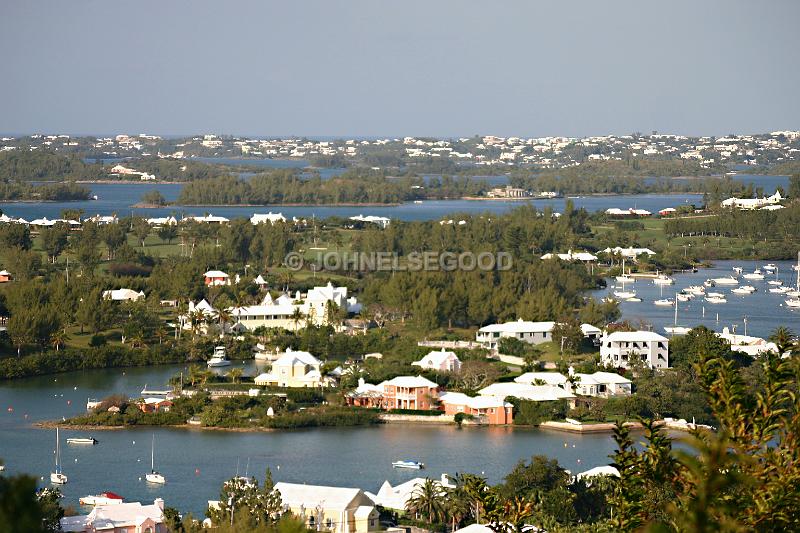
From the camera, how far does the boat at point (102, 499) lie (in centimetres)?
1703

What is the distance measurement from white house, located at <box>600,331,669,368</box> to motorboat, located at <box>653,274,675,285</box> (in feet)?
50.6

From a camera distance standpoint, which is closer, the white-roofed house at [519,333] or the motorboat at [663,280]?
the white-roofed house at [519,333]

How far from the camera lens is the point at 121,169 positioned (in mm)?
105562

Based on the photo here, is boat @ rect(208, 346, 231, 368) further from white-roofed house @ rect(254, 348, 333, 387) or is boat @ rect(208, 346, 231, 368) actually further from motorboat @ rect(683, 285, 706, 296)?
motorboat @ rect(683, 285, 706, 296)

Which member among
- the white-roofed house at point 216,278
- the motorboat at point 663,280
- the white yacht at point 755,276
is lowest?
the motorboat at point 663,280

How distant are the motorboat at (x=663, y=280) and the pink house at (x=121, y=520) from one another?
92.4 feet

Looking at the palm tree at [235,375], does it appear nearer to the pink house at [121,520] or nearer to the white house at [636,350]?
the white house at [636,350]

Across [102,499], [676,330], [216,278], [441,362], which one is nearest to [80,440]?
[102,499]

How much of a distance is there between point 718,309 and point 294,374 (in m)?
14.2

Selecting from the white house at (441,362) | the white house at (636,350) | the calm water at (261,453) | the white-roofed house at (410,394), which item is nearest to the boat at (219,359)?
the calm water at (261,453)

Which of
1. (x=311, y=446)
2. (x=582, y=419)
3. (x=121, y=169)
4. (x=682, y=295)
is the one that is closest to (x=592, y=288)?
(x=682, y=295)

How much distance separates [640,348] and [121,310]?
12.0 m

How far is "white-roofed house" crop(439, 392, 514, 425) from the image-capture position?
22.9m

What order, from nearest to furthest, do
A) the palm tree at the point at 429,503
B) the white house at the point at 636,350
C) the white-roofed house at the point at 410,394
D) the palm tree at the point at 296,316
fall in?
the palm tree at the point at 429,503, the white-roofed house at the point at 410,394, the white house at the point at 636,350, the palm tree at the point at 296,316
